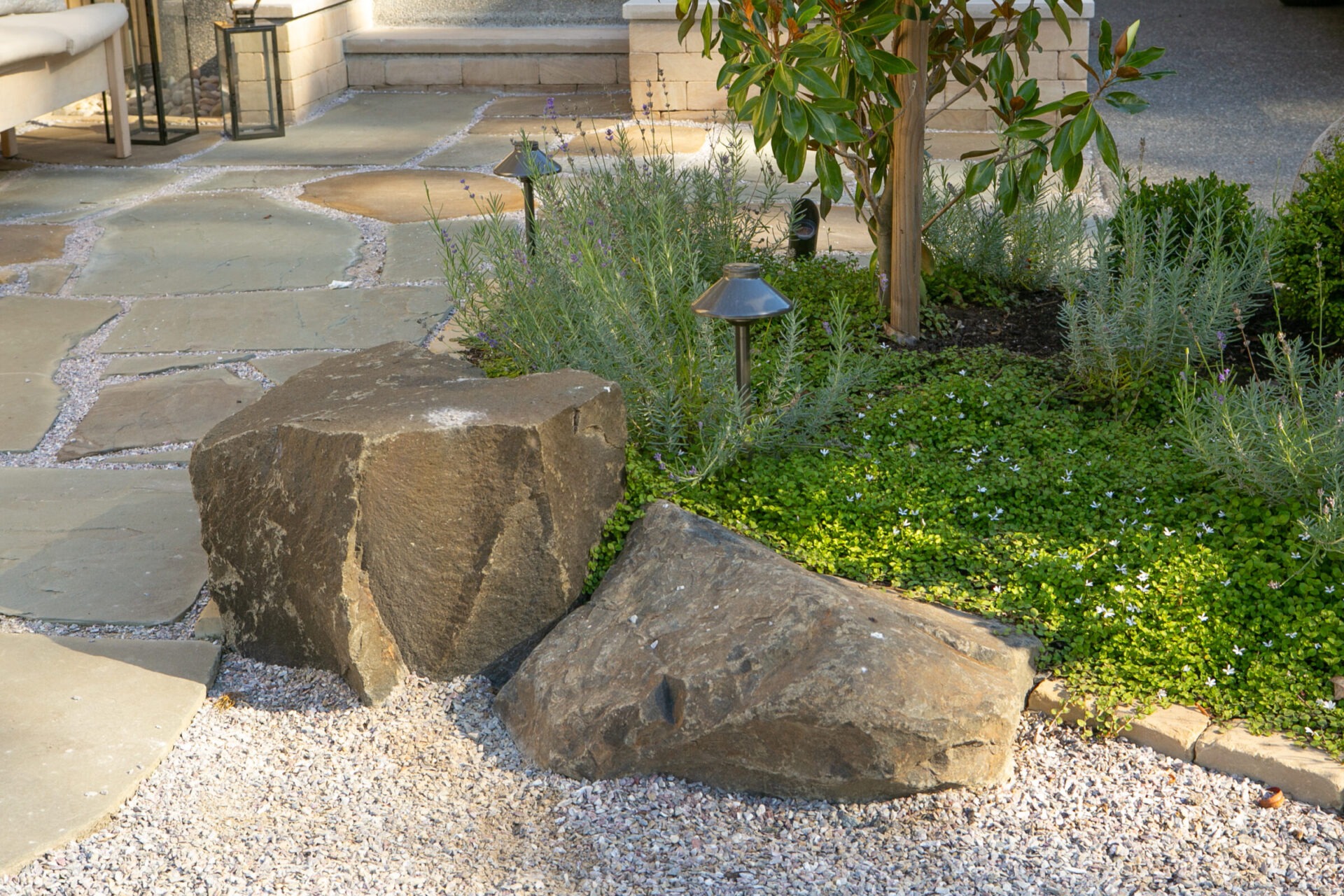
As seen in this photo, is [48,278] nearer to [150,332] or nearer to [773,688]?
[150,332]

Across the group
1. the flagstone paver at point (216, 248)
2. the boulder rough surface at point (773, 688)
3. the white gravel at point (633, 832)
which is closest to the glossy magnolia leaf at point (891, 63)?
the boulder rough surface at point (773, 688)

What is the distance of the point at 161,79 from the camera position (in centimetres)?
854

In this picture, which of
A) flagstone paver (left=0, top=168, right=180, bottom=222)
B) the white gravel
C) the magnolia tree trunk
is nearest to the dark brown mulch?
the magnolia tree trunk

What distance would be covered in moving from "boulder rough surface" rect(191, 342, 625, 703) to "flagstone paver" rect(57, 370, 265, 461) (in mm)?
1077

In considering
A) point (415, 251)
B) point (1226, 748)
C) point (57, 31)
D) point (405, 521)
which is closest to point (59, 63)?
point (57, 31)

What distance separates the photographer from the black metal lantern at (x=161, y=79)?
26.5 feet

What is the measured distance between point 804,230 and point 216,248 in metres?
2.71

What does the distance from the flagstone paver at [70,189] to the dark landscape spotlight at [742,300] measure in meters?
4.39

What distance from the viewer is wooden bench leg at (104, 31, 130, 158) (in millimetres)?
7258

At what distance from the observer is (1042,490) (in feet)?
10.3

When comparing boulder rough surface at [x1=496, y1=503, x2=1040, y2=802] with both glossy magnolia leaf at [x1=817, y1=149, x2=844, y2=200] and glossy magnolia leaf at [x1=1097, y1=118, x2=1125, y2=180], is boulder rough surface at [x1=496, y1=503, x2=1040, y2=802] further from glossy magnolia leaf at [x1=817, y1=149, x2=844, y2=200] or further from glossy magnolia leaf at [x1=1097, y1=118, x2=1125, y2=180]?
glossy magnolia leaf at [x1=1097, y1=118, x2=1125, y2=180]

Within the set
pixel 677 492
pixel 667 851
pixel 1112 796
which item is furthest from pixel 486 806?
pixel 1112 796

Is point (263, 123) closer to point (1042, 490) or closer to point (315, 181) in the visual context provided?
point (315, 181)

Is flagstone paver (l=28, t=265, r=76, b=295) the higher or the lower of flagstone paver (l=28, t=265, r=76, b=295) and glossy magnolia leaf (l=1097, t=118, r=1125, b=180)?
the lower
